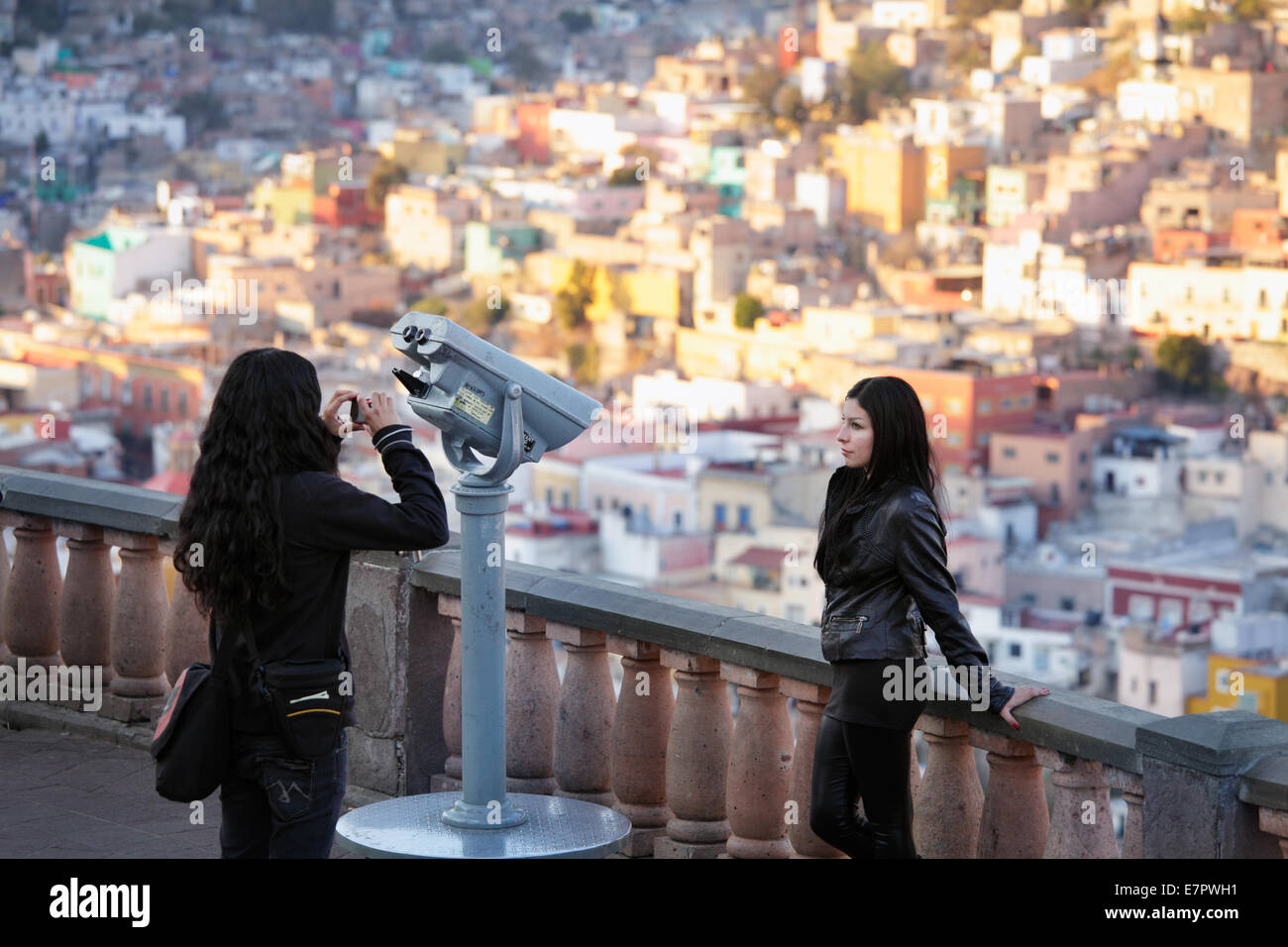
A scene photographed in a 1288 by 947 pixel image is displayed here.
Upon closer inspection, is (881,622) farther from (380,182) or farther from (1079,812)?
(380,182)

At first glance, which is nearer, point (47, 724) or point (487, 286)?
point (47, 724)

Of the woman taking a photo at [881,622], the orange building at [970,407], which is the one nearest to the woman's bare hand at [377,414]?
the woman taking a photo at [881,622]

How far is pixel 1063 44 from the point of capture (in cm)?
5647

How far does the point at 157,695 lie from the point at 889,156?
151ft

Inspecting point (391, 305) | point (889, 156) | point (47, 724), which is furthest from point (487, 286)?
point (47, 724)

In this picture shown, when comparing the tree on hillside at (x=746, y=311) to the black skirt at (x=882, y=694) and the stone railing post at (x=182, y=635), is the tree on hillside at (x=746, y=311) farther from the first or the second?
the black skirt at (x=882, y=694)

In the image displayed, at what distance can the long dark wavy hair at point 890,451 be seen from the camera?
110 inches

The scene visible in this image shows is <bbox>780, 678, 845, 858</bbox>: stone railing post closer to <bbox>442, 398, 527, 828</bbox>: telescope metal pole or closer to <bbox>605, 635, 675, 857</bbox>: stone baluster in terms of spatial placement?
<bbox>605, 635, 675, 857</bbox>: stone baluster

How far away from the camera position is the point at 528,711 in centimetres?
331

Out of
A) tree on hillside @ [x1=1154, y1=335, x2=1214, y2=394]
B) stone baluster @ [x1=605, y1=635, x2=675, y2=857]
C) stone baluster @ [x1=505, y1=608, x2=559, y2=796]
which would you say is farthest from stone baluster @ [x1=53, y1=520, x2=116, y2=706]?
tree on hillside @ [x1=1154, y1=335, x2=1214, y2=394]

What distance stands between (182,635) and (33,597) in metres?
0.34

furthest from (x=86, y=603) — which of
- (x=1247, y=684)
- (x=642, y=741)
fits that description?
(x=1247, y=684)

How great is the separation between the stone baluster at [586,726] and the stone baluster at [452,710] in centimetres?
17
